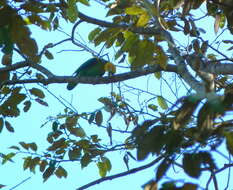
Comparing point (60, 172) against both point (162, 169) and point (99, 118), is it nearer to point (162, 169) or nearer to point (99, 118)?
point (99, 118)

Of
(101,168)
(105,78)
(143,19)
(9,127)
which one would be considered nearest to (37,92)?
(9,127)

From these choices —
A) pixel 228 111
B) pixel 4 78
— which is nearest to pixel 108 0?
pixel 4 78

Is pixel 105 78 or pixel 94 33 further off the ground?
pixel 94 33

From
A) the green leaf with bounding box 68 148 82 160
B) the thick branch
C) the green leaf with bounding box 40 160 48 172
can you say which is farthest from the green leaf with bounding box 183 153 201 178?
the green leaf with bounding box 40 160 48 172

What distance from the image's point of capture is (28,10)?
155cm

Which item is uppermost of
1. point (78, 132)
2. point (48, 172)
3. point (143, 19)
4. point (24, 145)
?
point (78, 132)

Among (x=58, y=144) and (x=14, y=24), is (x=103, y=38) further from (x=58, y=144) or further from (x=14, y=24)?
(x=58, y=144)

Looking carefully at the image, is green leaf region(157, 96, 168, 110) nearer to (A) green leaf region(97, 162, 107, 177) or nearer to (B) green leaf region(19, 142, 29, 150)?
(A) green leaf region(97, 162, 107, 177)

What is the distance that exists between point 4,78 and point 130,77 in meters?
0.75

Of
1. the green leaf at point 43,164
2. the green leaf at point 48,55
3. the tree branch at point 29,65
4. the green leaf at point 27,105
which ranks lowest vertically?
the green leaf at point 43,164

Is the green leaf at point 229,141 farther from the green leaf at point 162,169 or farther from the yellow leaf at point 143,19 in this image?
the yellow leaf at point 143,19

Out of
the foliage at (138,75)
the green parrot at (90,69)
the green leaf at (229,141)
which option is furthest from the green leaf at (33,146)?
the green leaf at (229,141)

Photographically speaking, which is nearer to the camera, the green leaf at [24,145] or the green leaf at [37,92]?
the green leaf at [37,92]

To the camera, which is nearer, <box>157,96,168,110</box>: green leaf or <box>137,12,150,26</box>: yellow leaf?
<box>137,12,150,26</box>: yellow leaf
